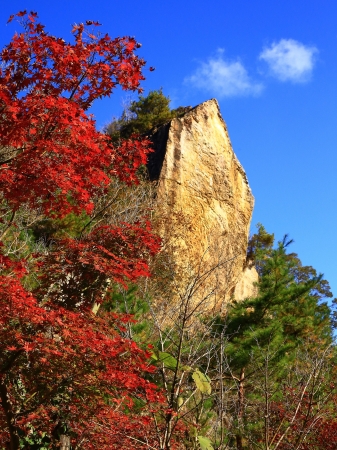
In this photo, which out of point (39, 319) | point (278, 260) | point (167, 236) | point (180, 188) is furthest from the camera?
point (180, 188)

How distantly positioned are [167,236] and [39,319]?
12735mm

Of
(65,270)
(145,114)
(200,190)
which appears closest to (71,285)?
(65,270)

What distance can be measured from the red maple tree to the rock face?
10.7 m

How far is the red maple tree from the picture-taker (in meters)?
4.21

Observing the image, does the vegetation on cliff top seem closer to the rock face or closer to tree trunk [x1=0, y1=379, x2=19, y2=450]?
tree trunk [x1=0, y1=379, x2=19, y2=450]

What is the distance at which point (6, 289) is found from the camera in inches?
156

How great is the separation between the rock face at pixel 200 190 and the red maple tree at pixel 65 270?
10656 mm

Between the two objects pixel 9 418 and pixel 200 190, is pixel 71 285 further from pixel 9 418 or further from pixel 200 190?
pixel 200 190

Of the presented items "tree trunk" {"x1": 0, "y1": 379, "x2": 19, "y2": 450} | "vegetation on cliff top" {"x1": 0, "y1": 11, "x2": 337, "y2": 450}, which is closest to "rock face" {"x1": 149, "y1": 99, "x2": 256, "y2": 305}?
"vegetation on cliff top" {"x1": 0, "y1": 11, "x2": 337, "y2": 450}

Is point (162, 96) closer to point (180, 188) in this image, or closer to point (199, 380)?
point (180, 188)

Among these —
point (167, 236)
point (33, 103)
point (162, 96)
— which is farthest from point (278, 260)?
point (162, 96)

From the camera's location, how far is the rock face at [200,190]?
1717 cm

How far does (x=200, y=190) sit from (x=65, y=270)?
46.3 ft

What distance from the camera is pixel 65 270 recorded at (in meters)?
4.72
